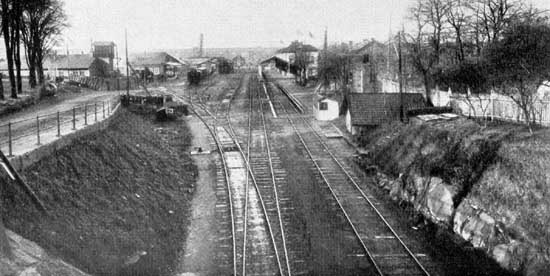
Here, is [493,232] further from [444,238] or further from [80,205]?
[80,205]

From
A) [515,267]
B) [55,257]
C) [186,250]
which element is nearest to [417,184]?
[515,267]

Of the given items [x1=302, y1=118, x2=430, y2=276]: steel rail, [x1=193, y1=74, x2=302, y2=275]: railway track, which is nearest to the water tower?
[x1=193, y1=74, x2=302, y2=275]: railway track

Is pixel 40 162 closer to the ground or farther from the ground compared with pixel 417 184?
farther from the ground

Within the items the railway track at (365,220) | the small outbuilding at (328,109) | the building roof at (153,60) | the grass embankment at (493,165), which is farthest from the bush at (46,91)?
the building roof at (153,60)

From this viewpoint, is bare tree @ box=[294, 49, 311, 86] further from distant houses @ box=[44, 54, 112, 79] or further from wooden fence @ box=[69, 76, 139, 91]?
distant houses @ box=[44, 54, 112, 79]

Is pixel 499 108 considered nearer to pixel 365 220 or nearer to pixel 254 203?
pixel 365 220
